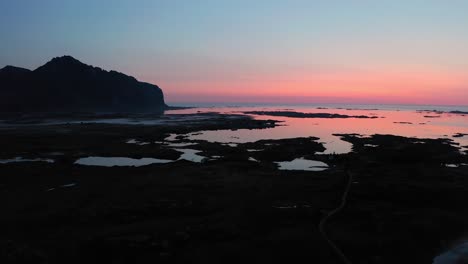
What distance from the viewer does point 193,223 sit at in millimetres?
16594

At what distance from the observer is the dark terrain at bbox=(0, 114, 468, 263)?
45.0 feet

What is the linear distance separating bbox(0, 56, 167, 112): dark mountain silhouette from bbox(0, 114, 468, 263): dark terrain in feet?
383

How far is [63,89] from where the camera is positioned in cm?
15462

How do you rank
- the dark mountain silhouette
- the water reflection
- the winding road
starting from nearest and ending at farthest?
the water reflection, the winding road, the dark mountain silhouette

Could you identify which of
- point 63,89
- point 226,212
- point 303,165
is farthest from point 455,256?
point 63,89

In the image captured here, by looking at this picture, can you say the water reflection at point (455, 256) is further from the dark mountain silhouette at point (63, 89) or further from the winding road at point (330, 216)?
the dark mountain silhouette at point (63, 89)

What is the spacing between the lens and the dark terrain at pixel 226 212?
13.7 m

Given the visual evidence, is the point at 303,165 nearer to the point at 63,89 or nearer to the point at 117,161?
the point at 117,161

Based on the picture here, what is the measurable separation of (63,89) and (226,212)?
154535 millimetres

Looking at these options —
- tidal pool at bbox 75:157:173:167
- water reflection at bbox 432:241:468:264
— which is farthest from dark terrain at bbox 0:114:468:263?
tidal pool at bbox 75:157:173:167

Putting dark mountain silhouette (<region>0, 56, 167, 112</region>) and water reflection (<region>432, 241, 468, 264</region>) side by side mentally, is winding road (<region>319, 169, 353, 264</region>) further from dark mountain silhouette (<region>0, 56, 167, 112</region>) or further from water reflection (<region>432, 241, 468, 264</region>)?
dark mountain silhouette (<region>0, 56, 167, 112</region>)

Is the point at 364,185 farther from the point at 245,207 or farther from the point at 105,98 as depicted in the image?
the point at 105,98

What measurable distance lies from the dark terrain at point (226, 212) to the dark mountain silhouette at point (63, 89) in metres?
117

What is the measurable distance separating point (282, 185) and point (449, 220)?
9638 millimetres
